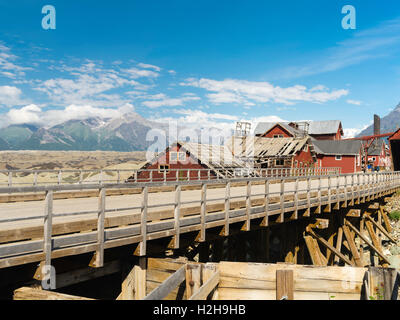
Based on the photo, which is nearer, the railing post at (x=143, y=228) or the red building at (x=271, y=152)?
the railing post at (x=143, y=228)

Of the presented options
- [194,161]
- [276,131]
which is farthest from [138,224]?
[276,131]

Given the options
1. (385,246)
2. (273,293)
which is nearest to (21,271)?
(273,293)

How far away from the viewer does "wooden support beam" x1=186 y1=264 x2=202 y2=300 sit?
5.41 m

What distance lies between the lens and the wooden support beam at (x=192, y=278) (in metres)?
5.41

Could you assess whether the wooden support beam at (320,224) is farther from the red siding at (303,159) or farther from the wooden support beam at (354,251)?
the red siding at (303,159)

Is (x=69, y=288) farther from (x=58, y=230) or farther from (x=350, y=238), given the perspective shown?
(x=350, y=238)

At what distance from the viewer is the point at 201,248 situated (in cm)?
1277

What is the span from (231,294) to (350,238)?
15.7 metres

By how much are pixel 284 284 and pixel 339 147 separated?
190ft

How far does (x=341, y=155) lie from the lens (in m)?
57.3

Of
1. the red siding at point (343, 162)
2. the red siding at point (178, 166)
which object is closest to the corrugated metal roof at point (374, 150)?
the red siding at point (343, 162)

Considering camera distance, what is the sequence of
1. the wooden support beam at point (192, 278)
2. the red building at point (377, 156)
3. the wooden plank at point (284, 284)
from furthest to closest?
the red building at point (377, 156), the wooden support beam at point (192, 278), the wooden plank at point (284, 284)

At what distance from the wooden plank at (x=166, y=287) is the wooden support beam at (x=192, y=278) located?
128 mm

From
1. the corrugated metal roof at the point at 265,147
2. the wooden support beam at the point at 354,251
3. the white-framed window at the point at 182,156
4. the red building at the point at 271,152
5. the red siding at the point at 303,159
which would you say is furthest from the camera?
the red siding at the point at 303,159
